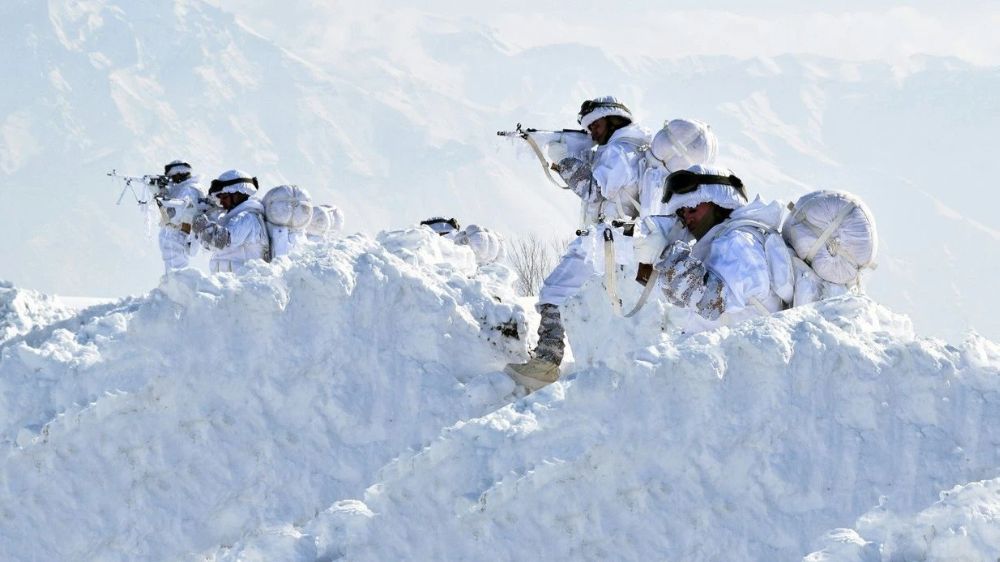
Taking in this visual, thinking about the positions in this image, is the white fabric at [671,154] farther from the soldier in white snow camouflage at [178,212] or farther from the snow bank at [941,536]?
the soldier in white snow camouflage at [178,212]

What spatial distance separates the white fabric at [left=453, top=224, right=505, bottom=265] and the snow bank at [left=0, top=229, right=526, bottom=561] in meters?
8.52

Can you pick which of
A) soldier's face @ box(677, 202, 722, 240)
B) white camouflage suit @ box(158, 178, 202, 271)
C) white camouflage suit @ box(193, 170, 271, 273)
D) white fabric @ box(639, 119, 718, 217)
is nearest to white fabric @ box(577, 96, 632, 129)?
white fabric @ box(639, 119, 718, 217)

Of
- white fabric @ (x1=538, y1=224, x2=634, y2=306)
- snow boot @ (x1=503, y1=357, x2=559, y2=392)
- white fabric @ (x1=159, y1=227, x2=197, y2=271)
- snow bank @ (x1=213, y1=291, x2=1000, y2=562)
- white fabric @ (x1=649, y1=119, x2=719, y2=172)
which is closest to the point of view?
snow bank @ (x1=213, y1=291, x2=1000, y2=562)

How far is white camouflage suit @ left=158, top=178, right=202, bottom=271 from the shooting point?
1194 cm

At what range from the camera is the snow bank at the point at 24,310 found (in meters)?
9.32

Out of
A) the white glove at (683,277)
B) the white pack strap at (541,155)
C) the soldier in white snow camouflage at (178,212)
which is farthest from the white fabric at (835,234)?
the soldier in white snow camouflage at (178,212)

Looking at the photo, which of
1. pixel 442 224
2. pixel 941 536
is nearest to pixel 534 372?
pixel 941 536

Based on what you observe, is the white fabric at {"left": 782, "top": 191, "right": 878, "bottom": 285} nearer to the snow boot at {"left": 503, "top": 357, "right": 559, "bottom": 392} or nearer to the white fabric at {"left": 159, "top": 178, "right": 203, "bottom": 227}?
the snow boot at {"left": 503, "top": 357, "right": 559, "bottom": 392}

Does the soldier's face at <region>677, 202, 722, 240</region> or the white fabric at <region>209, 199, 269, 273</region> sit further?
the white fabric at <region>209, 199, 269, 273</region>

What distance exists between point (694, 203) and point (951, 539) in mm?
2560

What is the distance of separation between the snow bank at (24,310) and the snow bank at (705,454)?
4.71 meters

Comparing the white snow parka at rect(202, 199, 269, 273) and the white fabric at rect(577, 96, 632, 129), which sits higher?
the white fabric at rect(577, 96, 632, 129)

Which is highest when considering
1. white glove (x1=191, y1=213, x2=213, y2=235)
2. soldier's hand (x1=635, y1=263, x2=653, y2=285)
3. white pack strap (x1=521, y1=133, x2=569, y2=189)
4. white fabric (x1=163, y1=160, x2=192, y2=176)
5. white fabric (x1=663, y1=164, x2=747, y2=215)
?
white fabric (x1=663, y1=164, x2=747, y2=215)

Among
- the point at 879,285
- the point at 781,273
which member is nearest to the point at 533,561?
the point at 781,273
